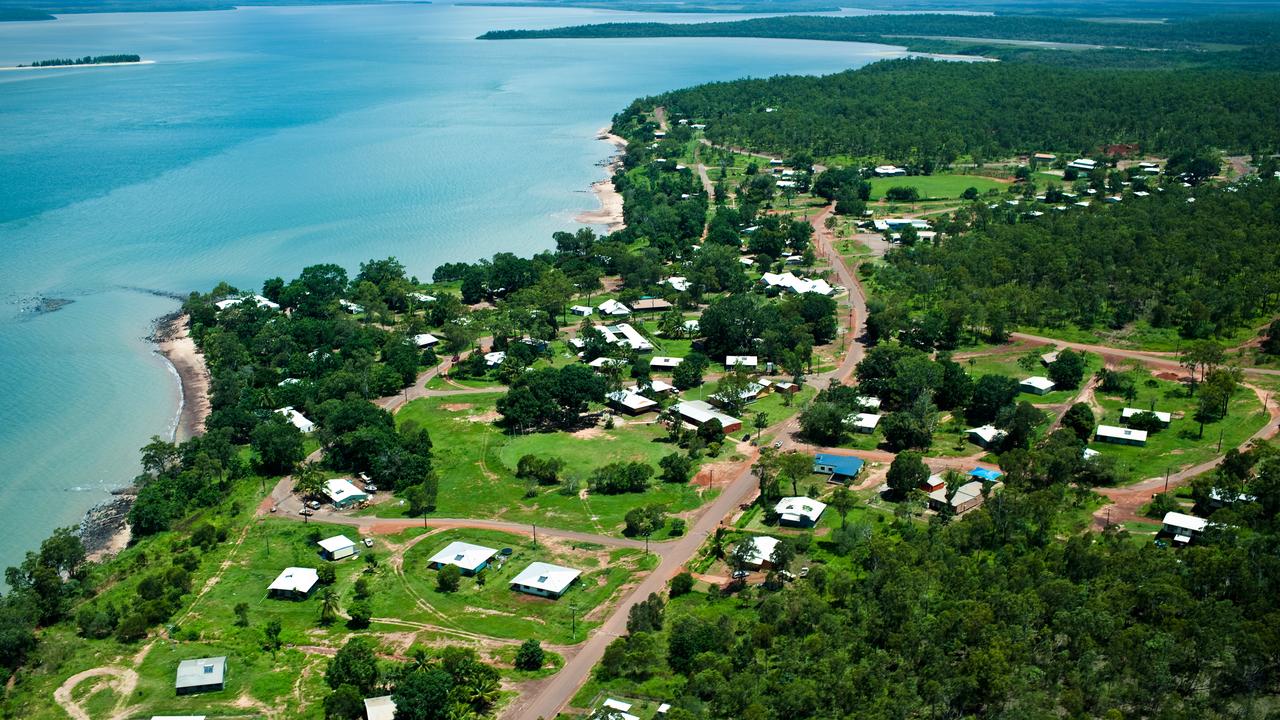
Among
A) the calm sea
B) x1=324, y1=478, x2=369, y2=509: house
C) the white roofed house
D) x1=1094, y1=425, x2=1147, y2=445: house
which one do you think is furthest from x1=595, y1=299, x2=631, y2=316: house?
x1=1094, y1=425, x2=1147, y2=445: house

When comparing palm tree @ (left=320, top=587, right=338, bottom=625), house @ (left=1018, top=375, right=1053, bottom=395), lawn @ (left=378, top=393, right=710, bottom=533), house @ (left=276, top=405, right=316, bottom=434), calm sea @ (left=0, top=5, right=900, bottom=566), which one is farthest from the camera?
calm sea @ (left=0, top=5, right=900, bottom=566)

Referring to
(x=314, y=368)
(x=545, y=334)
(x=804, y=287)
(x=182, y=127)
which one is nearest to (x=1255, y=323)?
(x=804, y=287)

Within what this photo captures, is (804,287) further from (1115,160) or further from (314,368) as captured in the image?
(1115,160)

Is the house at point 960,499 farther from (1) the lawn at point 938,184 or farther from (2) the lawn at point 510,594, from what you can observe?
(1) the lawn at point 938,184

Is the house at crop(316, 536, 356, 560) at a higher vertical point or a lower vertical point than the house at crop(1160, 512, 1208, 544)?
lower

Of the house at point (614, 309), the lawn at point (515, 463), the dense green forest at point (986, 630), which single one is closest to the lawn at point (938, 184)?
the house at point (614, 309)

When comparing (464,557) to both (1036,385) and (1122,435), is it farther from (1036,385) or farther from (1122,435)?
(1036,385)

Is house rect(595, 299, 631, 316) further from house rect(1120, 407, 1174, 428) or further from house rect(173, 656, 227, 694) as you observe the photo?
house rect(173, 656, 227, 694)
